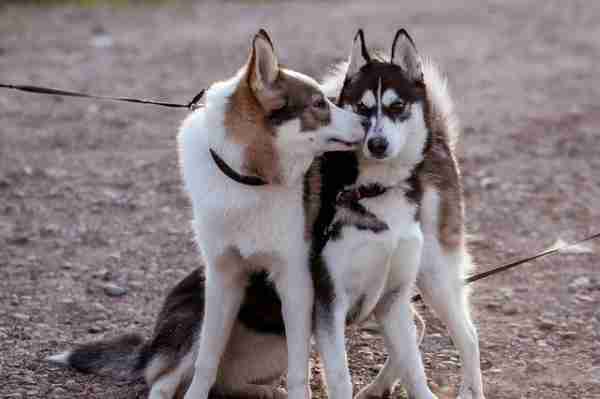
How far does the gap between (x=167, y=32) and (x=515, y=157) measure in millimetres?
5816

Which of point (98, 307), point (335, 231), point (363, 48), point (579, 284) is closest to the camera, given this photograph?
point (335, 231)

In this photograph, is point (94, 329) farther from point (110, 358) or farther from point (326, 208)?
point (326, 208)

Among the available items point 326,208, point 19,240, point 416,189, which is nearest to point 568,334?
point 416,189

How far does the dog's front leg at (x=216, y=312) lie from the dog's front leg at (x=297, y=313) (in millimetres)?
184

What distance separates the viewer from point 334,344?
12.3 feet

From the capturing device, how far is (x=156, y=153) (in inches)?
308

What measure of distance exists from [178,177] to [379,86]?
350cm

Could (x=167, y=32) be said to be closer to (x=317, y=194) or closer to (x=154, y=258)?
(x=154, y=258)

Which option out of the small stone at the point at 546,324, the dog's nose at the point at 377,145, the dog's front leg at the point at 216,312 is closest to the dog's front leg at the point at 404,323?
the dog's nose at the point at 377,145

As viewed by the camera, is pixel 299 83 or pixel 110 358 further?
pixel 110 358

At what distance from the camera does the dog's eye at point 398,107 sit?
13.0 feet

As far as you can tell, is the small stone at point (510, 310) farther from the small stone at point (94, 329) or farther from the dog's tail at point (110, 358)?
the small stone at point (94, 329)

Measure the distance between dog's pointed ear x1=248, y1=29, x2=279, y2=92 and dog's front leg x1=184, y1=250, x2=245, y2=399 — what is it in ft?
2.15

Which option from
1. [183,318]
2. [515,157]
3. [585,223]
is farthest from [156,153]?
[183,318]
